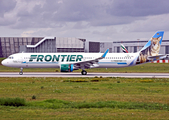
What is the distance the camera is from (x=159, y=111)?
1416 cm

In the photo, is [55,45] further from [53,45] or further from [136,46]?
[136,46]

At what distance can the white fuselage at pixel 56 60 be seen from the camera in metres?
44.1

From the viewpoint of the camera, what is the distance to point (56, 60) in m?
44.1

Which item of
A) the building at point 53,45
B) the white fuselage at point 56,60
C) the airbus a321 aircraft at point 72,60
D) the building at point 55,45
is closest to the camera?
the airbus a321 aircraft at point 72,60

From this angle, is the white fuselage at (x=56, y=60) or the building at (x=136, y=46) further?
the building at (x=136, y=46)

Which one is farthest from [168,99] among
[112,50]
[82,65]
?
[112,50]

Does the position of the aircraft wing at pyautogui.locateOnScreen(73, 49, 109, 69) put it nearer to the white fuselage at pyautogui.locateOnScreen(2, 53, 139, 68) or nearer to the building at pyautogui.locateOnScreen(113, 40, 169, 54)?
the white fuselage at pyautogui.locateOnScreen(2, 53, 139, 68)

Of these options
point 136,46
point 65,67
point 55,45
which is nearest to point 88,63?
point 65,67

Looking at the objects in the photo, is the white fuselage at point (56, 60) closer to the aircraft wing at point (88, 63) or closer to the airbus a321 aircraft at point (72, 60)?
the airbus a321 aircraft at point (72, 60)

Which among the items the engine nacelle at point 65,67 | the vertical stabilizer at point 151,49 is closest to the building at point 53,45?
the vertical stabilizer at point 151,49

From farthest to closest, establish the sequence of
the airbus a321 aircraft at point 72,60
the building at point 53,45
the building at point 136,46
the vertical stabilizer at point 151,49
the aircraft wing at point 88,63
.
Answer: the building at point 136,46, the building at point 53,45, the vertical stabilizer at point 151,49, the airbus a321 aircraft at point 72,60, the aircraft wing at point 88,63

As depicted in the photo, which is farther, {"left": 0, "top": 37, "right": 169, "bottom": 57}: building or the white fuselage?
{"left": 0, "top": 37, "right": 169, "bottom": 57}: building

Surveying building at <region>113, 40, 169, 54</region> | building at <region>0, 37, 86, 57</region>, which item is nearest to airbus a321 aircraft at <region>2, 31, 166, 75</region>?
building at <region>0, 37, 86, 57</region>

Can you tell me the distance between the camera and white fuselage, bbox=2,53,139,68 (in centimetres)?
4406
